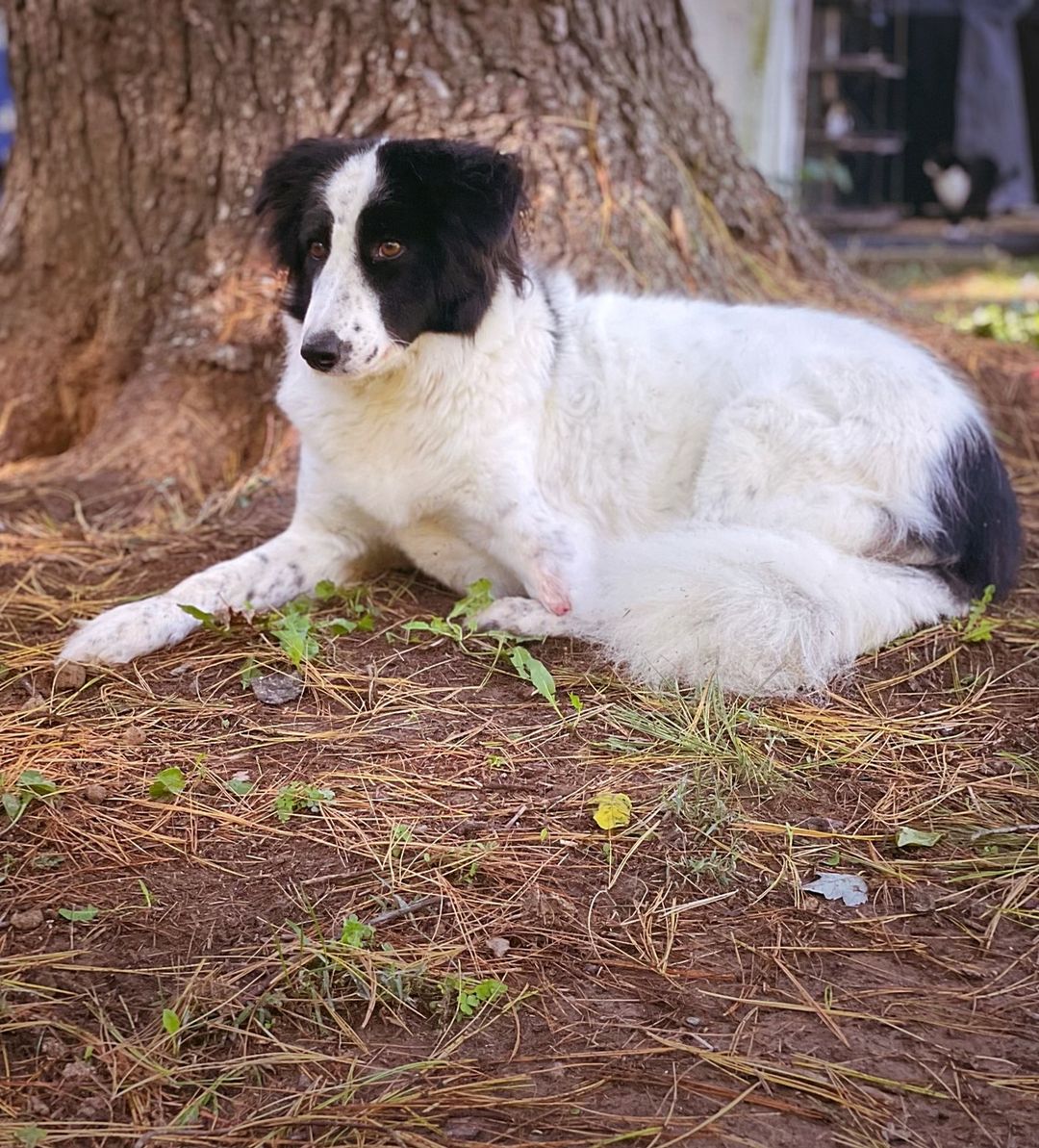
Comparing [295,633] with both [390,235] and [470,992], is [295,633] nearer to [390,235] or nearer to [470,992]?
[390,235]

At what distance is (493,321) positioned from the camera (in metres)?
3.45

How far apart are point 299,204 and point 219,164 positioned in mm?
1413

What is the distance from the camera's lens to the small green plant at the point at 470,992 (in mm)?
1937

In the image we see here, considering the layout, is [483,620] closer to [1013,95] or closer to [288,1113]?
[288,1113]

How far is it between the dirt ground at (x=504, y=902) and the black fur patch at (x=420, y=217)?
86cm

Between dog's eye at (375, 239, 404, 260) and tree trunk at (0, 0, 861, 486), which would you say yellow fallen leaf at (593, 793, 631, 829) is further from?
tree trunk at (0, 0, 861, 486)

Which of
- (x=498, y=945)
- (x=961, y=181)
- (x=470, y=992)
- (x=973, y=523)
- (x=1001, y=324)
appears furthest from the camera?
(x=961, y=181)

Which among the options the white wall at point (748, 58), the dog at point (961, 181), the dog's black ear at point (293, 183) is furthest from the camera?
the dog at point (961, 181)

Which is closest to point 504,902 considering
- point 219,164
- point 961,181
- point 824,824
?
point 824,824

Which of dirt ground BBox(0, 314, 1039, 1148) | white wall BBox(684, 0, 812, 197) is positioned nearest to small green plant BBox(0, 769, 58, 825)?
dirt ground BBox(0, 314, 1039, 1148)

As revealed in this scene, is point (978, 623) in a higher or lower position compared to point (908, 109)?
lower

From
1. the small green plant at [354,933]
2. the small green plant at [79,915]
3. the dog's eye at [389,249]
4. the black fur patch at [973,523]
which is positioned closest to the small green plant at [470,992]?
the small green plant at [354,933]

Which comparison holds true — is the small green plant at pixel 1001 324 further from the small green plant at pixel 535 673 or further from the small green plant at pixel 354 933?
the small green plant at pixel 354 933

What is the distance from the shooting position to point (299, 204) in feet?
10.8
